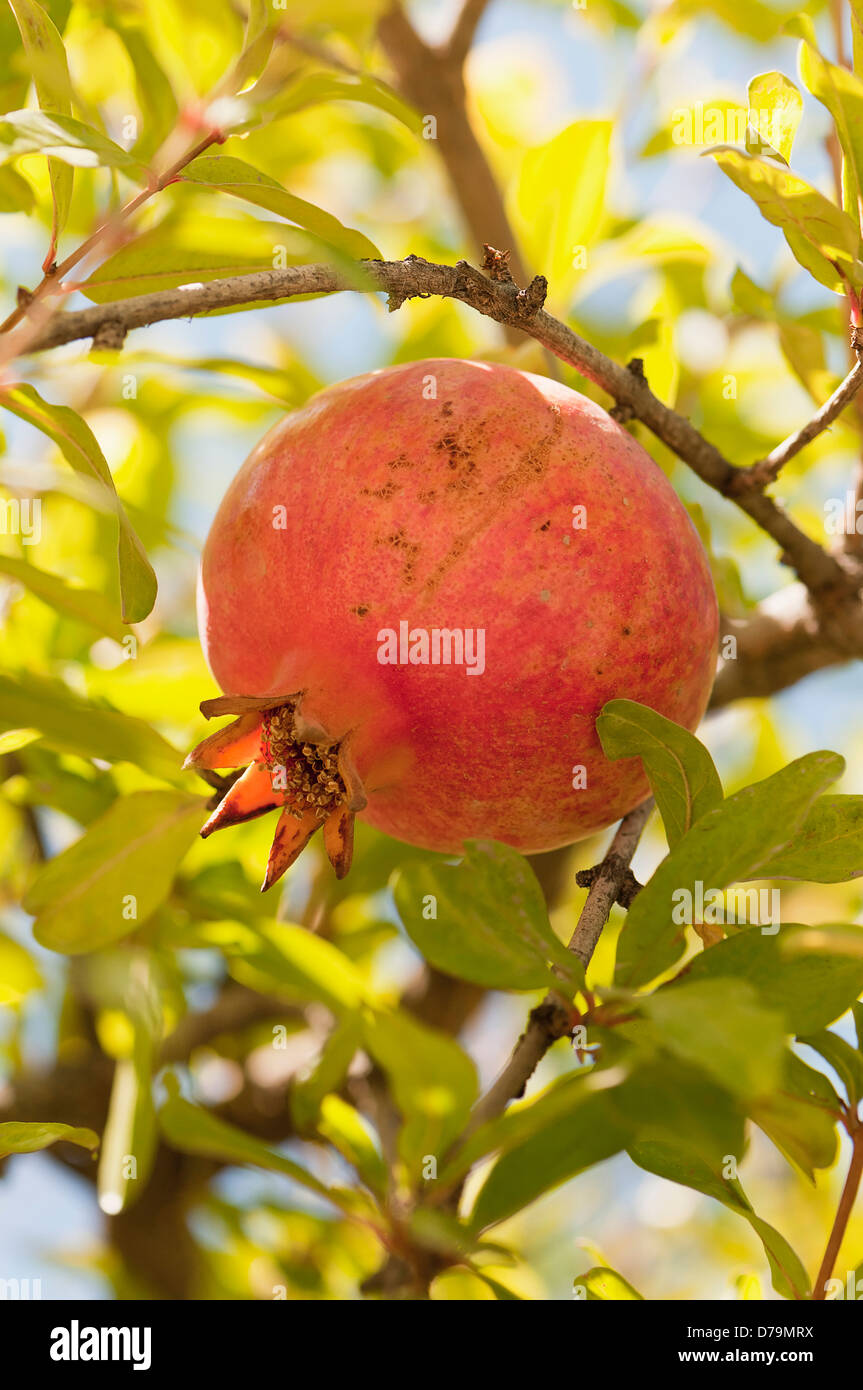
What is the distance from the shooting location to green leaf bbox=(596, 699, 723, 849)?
875mm

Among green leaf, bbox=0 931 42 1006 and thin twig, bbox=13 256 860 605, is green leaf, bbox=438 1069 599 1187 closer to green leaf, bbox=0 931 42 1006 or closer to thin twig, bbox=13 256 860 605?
thin twig, bbox=13 256 860 605

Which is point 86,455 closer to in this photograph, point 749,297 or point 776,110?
point 776,110

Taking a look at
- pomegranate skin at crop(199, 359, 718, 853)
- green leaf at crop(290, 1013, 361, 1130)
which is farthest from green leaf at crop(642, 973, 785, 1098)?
green leaf at crop(290, 1013, 361, 1130)

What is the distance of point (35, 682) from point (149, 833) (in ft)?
0.62

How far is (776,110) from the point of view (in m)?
0.96

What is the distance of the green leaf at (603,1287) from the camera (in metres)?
1.03

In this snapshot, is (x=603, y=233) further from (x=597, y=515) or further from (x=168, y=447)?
(x=597, y=515)

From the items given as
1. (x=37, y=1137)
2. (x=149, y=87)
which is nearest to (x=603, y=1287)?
(x=37, y=1137)

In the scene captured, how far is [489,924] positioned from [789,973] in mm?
203

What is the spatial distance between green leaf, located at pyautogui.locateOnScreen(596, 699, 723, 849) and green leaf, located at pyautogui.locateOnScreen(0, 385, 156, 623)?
15.4 inches

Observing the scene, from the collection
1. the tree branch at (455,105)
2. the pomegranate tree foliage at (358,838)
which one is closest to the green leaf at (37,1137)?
the pomegranate tree foliage at (358,838)

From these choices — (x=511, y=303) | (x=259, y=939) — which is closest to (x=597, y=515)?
(x=511, y=303)

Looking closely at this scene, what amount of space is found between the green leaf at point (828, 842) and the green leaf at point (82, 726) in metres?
0.60
